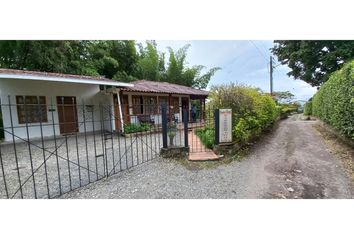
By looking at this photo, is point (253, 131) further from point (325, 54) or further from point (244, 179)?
point (325, 54)

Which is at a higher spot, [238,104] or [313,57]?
[313,57]

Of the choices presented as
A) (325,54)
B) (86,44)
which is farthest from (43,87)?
(325,54)

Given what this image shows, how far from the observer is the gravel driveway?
145 inches

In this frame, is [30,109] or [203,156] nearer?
[203,156]

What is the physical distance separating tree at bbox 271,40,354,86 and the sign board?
528 inches

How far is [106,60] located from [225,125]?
14.1 metres

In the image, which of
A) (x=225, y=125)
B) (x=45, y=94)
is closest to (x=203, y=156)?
(x=225, y=125)

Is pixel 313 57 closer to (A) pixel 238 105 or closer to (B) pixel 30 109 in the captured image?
(A) pixel 238 105

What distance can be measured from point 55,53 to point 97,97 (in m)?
3.99

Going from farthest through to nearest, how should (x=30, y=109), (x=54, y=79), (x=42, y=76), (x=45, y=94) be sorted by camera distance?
(x=45, y=94)
(x=30, y=109)
(x=54, y=79)
(x=42, y=76)

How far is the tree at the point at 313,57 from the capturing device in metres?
14.9

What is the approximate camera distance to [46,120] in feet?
33.5

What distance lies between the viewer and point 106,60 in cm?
1681

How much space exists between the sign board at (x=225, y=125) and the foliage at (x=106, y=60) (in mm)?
11725
